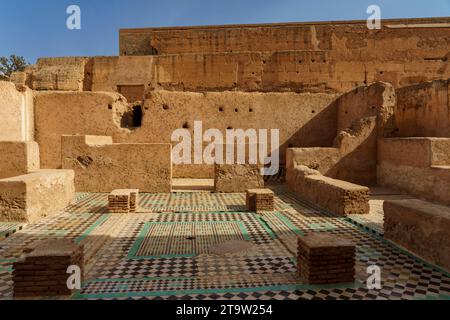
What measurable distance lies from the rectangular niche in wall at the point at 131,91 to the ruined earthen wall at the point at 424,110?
10.1m

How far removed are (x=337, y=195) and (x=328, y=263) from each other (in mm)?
3271

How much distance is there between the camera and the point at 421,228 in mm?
4484

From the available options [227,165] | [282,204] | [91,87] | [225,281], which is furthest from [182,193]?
[91,87]

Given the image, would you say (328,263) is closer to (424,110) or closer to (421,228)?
(421,228)

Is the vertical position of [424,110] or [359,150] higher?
[424,110]

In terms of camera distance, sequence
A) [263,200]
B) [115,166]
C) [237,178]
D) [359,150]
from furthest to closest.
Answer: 1. [359,150]
2. [237,178]
3. [115,166]
4. [263,200]

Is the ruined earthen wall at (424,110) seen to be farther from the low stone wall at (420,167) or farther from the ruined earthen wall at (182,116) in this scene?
the ruined earthen wall at (182,116)

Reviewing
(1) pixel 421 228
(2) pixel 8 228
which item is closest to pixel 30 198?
(2) pixel 8 228

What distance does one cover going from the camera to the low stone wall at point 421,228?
13.5 ft

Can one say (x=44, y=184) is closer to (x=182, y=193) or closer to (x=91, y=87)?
(x=182, y=193)

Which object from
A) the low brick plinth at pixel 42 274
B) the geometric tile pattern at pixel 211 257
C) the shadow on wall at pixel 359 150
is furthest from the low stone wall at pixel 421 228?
the shadow on wall at pixel 359 150

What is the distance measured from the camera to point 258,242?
205 inches

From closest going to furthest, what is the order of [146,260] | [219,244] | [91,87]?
[146,260], [219,244], [91,87]
